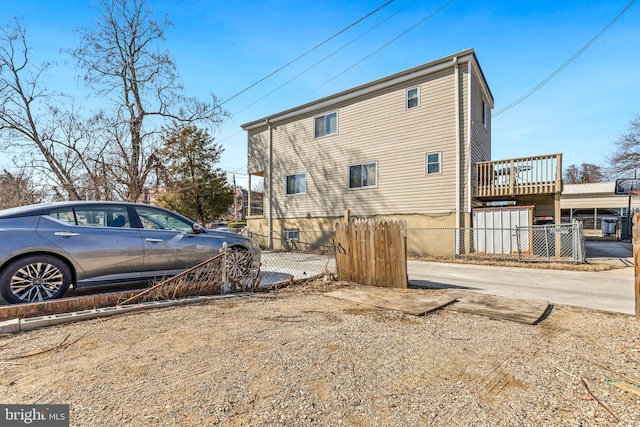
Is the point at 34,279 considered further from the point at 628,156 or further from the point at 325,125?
the point at 628,156

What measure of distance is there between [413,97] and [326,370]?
11764 millimetres

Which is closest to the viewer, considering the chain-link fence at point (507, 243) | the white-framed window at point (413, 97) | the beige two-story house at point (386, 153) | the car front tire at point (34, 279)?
the car front tire at point (34, 279)

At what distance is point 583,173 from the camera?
4509 centimetres

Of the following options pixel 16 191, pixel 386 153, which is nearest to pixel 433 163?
pixel 386 153

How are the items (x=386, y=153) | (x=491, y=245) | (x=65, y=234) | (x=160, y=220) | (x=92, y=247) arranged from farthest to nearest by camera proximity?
(x=386, y=153)
(x=491, y=245)
(x=160, y=220)
(x=92, y=247)
(x=65, y=234)

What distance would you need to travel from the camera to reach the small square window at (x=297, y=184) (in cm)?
1521

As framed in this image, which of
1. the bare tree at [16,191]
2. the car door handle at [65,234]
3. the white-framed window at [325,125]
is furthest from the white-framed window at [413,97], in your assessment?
the bare tree at [16,191]

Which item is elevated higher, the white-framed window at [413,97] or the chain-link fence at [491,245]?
the white-framed window at [413,97]

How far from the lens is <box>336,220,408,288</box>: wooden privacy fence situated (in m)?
5.64

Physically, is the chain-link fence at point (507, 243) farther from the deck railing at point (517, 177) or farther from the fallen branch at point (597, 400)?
the fallen branch at point (597, 400)

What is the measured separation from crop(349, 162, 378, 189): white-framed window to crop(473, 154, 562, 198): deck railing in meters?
3.83

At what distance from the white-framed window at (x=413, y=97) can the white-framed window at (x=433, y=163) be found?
6.81ft

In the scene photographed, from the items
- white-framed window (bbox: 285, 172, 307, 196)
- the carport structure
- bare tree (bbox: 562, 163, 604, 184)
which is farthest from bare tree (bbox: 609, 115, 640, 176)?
white-framed window (bbox: 285, 172, 307, 196)

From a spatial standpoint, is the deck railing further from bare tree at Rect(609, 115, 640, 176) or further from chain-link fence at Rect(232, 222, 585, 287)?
bare tree at Rect(609, 115, 640, 176)
